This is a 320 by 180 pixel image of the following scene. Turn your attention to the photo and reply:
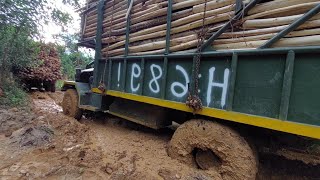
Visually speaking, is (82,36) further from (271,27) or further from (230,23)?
(271,27)

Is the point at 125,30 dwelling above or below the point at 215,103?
above

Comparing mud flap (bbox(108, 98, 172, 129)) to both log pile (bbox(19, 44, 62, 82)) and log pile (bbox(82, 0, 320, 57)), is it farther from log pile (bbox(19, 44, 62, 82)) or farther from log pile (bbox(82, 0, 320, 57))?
log pile (bbox(19, 44, 62, 82))

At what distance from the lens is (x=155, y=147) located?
4430 mm

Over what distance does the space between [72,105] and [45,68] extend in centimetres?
666

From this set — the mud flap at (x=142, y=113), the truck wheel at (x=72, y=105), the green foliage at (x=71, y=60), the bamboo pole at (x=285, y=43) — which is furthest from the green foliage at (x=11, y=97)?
the green foliage at (x=71, y=60)

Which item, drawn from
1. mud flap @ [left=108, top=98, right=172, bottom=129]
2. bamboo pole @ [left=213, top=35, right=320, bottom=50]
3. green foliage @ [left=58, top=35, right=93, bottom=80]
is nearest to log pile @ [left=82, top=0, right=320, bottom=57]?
bamboo pole @ [left=213, top=35, right=320, bottom=50]

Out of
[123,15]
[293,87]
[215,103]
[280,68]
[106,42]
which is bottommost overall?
[215,103]

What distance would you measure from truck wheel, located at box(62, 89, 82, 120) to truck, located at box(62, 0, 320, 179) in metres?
2.01

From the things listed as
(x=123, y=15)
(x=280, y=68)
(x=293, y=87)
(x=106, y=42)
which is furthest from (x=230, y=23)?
(x=106, y=42)

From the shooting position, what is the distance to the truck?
270 centimetres

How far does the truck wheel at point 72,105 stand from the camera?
6527mm

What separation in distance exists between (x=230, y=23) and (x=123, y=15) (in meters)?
2.58

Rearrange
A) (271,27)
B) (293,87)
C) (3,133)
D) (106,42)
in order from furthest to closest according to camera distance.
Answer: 1. (106,42)
2. (3,133)
3. (271,27)
4. (293,87)

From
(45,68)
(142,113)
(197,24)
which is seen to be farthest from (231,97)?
(45,68)
